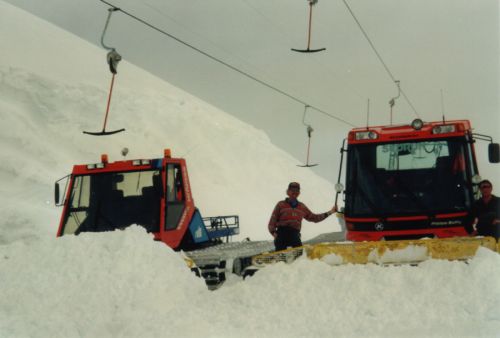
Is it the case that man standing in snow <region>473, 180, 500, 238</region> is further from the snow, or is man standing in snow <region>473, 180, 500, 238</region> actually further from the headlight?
the snow

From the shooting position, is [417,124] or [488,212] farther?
[417,124]

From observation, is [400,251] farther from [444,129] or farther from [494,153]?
[444,129]

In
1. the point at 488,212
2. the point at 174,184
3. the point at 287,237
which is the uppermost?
the point at 174,184

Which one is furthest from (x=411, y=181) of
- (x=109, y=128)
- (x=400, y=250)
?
(x=109, y=128)

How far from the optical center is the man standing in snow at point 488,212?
9.27 m

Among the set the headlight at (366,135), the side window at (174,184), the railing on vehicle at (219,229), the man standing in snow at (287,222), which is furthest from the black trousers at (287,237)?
the railing on vehicle at (219,229)

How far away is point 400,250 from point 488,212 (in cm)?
218

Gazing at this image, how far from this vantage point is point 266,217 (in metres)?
53.4

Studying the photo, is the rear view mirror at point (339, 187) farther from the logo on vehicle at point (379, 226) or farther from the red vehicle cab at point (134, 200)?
the red vehicle cab at point (134, 200)

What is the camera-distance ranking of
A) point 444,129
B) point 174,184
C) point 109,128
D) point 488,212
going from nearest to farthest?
point 488,212 < point 444,129 < point 174,184 < point 109,128

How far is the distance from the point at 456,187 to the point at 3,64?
54.6 meters

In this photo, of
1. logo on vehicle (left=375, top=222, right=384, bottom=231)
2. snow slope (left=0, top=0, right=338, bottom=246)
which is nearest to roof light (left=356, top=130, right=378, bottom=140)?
logo on vehicle (left=375, top=222, right=384, bottom=231)

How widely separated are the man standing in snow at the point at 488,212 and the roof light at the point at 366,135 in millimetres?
1966

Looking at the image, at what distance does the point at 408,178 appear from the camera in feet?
33.2
